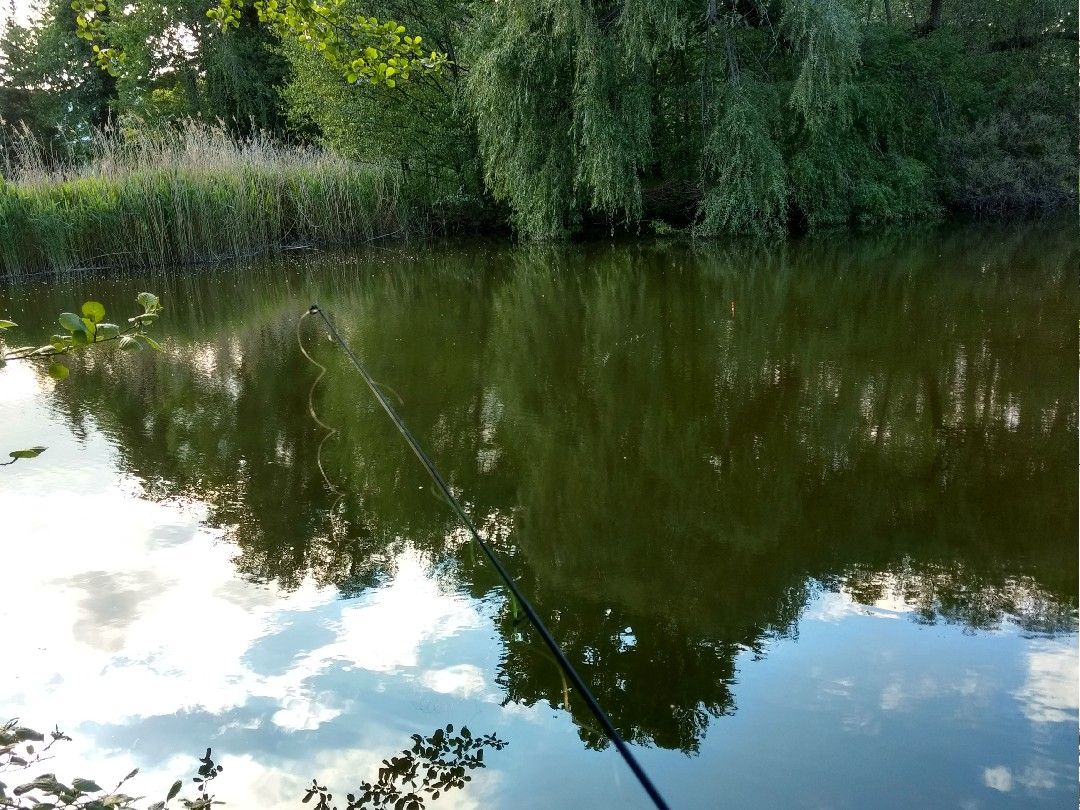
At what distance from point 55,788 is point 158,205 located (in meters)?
12.8

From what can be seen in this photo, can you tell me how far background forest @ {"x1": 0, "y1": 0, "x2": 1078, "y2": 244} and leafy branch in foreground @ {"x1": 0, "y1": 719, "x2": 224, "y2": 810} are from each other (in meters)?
10.5

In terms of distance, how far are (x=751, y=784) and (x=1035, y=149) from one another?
15348mm

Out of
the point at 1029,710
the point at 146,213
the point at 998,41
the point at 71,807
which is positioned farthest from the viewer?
the point at 998,41

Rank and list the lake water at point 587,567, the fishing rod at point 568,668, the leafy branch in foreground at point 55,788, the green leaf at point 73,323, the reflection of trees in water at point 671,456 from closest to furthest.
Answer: the fishing rod at point 568,668
the leafy branch in foreground at point 55,788
the green leaf at point 73,323
the lake water at point 587,567
the reflection of trees in water at point 671,456

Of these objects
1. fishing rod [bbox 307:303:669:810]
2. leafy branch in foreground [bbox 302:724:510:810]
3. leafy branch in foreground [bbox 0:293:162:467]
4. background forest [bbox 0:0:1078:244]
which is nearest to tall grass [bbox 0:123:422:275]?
background forest [bbox 0:0:1078:244]

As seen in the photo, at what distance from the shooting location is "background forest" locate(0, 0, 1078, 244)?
38.3 ft

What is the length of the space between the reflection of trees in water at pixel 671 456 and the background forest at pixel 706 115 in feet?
14.6

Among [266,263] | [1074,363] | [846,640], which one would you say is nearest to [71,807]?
[846,640]

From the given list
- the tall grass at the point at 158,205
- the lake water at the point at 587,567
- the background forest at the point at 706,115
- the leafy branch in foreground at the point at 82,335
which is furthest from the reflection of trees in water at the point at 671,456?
the tall grass at the point at 158,205

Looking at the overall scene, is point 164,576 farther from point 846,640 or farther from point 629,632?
point 846,640

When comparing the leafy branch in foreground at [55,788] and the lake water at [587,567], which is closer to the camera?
the leafy branch in foreground at [55,788]

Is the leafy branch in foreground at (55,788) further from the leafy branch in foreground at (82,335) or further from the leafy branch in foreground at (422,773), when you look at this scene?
the leafy branch in foreground at (82,335)

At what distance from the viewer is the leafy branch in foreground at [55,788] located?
1.67 meters

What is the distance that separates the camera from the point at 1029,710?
2.17m
